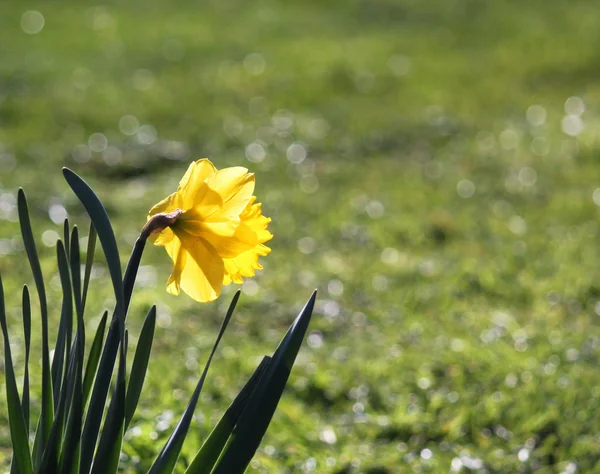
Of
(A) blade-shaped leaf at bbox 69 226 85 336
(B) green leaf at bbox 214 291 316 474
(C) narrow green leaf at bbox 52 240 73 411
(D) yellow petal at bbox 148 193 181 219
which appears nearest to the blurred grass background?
(C) narrow green leaf at bbox 52 240 73 411

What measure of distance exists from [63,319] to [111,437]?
0.24 m

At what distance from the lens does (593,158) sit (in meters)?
7.31

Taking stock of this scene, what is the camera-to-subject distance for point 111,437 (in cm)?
175

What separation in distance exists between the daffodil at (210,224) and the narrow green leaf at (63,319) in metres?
0.16

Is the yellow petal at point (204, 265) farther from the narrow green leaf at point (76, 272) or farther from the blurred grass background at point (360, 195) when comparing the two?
the blurred grass background at point (360, 195)

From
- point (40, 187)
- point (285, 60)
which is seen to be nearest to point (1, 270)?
point (40, 187)

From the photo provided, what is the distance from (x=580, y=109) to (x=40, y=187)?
205 inches

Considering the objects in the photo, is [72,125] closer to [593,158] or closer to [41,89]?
[41,89]

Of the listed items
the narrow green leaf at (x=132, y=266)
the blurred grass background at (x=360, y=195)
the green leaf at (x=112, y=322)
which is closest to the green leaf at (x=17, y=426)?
the green leaf at (x=112, y=322)

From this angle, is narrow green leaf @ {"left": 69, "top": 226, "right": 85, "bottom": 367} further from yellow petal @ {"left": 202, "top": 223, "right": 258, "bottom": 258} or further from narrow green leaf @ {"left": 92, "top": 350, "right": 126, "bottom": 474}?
yellow petal @ {"left": 202, "top": 223, "right": 258, "bottom": 258}

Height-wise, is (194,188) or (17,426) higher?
(194,188)

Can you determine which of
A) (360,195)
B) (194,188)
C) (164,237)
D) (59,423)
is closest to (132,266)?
(164,237)

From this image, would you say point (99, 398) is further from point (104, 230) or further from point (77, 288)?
point (104, 230)

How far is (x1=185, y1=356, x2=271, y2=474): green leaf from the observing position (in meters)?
1.80
